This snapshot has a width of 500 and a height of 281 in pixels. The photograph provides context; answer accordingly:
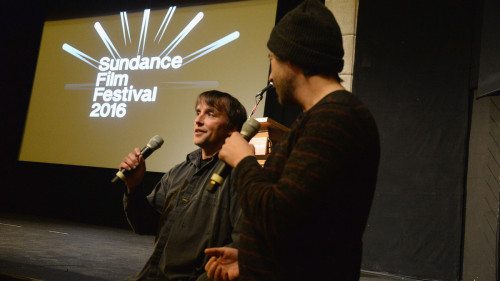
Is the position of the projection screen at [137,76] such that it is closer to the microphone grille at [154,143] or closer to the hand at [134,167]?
the microphone grille at [154,143]

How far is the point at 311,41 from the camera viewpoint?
971mm

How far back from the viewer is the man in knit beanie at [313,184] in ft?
2.72

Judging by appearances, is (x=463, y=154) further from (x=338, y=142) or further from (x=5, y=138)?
(x=5, y=138)

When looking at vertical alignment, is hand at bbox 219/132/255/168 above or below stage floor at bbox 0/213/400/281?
above

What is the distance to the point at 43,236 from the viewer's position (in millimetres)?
3863

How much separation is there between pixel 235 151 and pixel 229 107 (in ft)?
2.63

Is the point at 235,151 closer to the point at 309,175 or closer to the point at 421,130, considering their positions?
the point at 309,175

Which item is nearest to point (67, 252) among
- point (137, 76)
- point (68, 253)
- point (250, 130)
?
point (68, 253)

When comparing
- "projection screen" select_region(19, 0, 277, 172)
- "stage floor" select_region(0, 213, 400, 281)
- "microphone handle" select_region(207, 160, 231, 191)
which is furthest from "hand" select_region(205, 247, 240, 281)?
"projection screen" select_region(19, 0, 277, 172)

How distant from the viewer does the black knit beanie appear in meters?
0.97

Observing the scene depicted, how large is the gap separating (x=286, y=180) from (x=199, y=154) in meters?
0.94

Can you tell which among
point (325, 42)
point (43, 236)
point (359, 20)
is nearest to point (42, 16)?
point (43, 236)

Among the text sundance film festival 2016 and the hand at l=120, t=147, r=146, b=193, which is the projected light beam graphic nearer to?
the text sundance film festival 2016

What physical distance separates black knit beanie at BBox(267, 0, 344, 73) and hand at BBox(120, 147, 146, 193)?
30.7 inches
